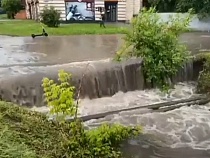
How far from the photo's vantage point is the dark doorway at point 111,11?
106 ft

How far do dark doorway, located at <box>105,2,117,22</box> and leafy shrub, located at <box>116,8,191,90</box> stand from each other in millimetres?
22766

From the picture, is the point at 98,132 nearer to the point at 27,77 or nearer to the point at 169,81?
the point at 27,77

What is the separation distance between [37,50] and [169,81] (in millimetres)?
6813

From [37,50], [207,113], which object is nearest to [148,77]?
[207,113]

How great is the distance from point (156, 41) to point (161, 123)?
2.09 meters

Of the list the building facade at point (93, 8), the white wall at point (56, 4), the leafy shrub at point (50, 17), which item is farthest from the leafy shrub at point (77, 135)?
the white wall at point (56, 4)

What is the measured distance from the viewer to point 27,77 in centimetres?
984

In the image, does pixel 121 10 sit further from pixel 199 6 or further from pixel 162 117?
pixel 162 117

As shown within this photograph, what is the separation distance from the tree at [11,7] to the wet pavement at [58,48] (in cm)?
1581

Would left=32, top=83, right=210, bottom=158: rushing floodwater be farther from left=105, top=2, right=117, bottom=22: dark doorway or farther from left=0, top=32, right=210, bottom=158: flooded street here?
left=105, top=2, right=117, bottom=22: dark doorway

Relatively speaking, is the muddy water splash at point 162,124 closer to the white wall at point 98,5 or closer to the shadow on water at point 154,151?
the shadow on water at point 154,151

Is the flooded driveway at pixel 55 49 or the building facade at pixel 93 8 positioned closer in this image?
the flooded driveway at pixel 55 49

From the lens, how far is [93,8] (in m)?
31.1

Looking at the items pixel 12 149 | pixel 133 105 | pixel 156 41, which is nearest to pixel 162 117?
pixel 133 105
